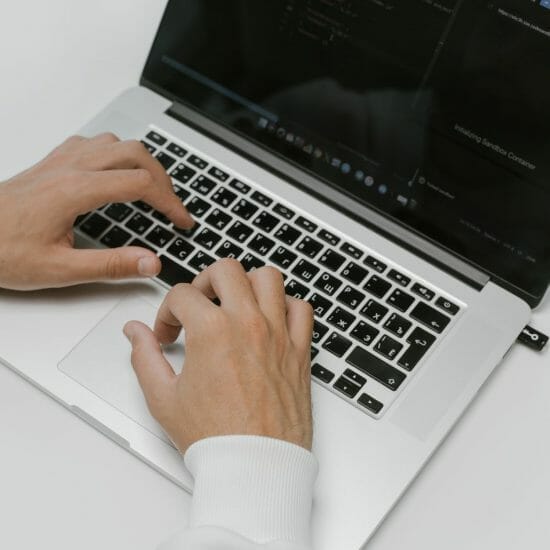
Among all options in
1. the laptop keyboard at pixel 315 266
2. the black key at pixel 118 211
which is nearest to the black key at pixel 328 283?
the laptop keyboard at pixel 315 266

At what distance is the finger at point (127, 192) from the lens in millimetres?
889

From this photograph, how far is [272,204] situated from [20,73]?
38 centimetres

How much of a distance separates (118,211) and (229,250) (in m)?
0.13

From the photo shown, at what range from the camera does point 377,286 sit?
91 centimetres

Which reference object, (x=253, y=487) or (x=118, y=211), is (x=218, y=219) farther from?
(x=253, y=487)

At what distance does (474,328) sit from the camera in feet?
2.92

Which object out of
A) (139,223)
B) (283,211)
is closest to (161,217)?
(139,223)

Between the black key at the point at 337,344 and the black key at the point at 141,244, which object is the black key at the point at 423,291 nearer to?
the black key at the point at 337,344

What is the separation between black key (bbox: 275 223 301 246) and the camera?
94 cm

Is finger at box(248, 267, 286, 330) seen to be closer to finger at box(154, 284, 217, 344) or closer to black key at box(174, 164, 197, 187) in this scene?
finger at box(154, 284, 217, 344)

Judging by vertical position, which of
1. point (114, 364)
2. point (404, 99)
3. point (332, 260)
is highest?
point (404, 99)

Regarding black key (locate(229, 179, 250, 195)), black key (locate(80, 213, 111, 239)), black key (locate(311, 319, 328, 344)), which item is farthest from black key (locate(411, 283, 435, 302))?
black key (locate(80, 213, 111, 239))

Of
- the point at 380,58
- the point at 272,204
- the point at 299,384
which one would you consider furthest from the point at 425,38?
the point at 299,384

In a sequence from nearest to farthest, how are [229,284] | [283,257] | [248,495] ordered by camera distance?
[248,495]
[229,284]
[283,257]
